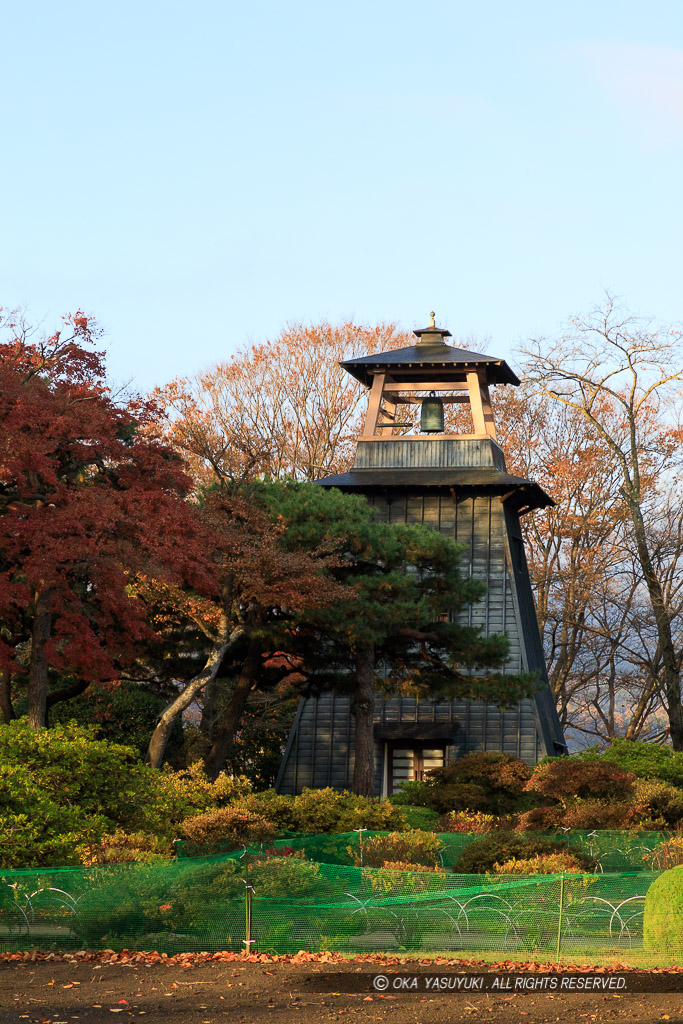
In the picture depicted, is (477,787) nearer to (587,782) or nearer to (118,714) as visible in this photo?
(587,782)

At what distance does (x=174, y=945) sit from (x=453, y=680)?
13797 millimetres

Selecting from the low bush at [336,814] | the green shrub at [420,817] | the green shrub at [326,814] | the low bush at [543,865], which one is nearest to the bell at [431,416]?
the green shrub at [420,817]

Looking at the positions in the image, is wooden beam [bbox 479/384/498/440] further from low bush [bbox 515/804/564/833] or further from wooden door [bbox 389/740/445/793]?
low bush [bbox 515/804/564/833]

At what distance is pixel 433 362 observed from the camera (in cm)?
3192

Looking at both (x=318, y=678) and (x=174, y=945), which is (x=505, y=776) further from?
(x=174, y=945)

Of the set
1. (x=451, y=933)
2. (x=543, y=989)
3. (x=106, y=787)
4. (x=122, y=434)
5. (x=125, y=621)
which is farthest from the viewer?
(x=122, y=434)

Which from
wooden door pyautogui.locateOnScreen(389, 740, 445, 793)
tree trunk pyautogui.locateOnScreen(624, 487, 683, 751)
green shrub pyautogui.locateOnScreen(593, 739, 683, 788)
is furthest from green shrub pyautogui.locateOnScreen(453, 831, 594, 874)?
tree trunk pyautogui.locateOnScreen(624, 487, 683, 751)

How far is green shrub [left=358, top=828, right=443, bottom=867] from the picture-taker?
16797mm

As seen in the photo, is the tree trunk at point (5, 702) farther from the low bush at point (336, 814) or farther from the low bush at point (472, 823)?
the low bush at point (472, 823)

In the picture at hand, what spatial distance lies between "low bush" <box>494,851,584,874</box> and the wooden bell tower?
1205 cm

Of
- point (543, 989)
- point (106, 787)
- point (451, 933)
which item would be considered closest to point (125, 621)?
point (106, 787)

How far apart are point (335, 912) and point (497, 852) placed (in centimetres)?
375

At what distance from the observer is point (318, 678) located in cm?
2702

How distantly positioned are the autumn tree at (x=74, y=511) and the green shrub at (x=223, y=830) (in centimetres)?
541
